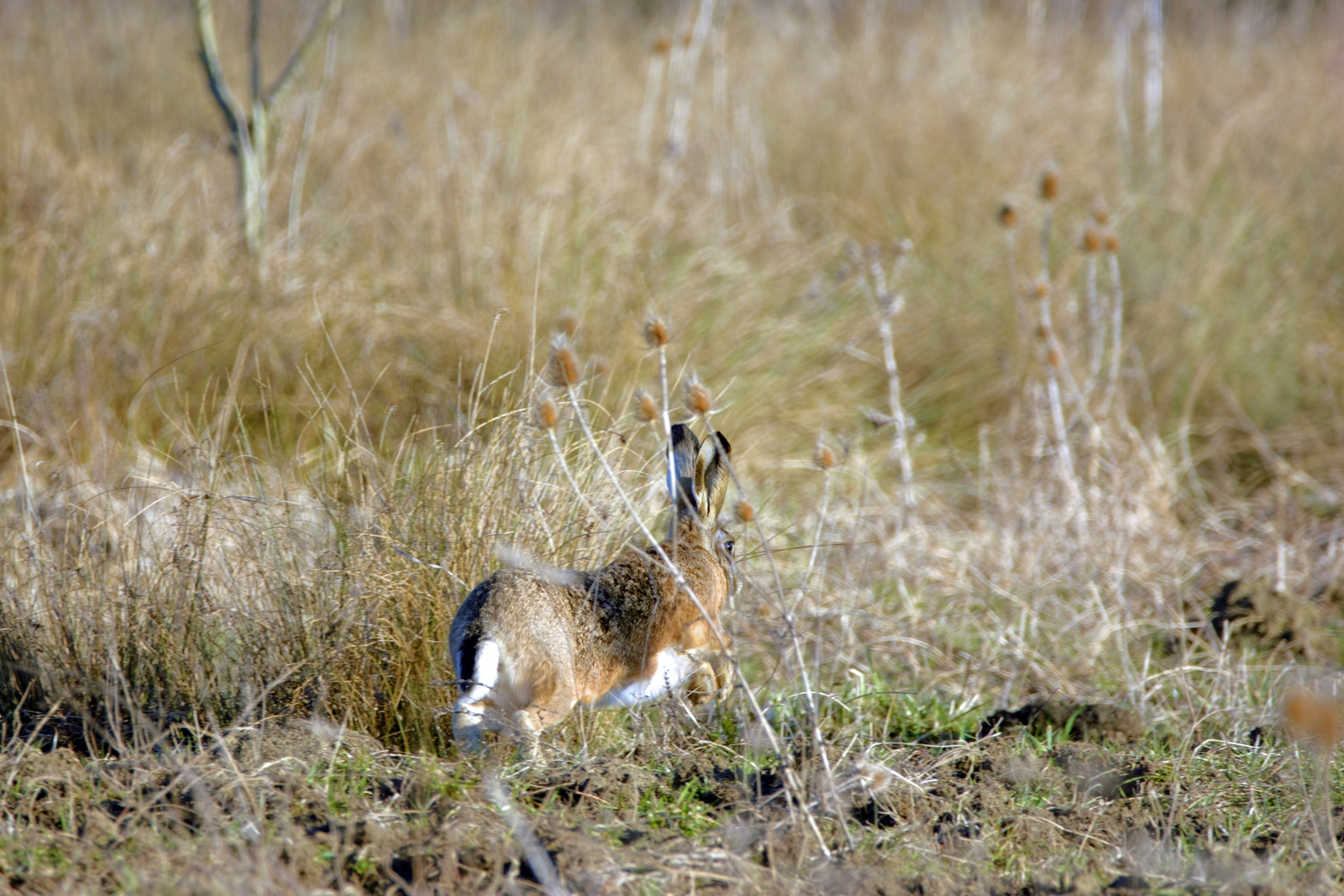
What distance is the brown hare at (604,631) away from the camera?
244 centimetres

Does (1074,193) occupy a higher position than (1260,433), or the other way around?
(1074,193)

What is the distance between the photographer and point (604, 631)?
8.70ft

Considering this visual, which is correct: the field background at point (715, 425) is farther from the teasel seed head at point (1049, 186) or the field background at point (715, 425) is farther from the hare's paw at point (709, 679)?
the teasel seed head at point (1049, 186)

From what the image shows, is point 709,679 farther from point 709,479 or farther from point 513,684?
point 513,684

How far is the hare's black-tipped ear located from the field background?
0.22 metres

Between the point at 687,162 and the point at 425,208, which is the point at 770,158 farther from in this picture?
the point at 425,208

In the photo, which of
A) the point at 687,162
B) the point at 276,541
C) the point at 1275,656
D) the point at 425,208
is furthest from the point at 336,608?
the point at 687,162

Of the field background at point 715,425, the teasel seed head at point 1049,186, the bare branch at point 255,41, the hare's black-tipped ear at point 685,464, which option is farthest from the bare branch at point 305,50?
the hare's black-tipped ear at point 685,464

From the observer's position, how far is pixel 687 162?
746 centimetres

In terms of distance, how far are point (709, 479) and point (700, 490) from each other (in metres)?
0.04

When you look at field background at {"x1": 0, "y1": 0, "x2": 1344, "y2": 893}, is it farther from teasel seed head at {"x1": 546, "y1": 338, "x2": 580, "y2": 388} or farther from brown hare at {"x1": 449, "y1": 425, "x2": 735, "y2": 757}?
teasel seed head at {"x1": 546, "y1": 338, "x2": 580, "y2": 388}

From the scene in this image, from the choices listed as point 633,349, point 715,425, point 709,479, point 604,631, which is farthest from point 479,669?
point 633,349

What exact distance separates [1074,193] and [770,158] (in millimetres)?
1788

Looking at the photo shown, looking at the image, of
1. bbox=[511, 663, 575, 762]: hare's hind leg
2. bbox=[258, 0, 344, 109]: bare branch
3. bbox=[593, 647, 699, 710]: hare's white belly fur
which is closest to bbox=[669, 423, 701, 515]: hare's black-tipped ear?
bbox=[593, 647, 699, 710]: hare's white belly fur
